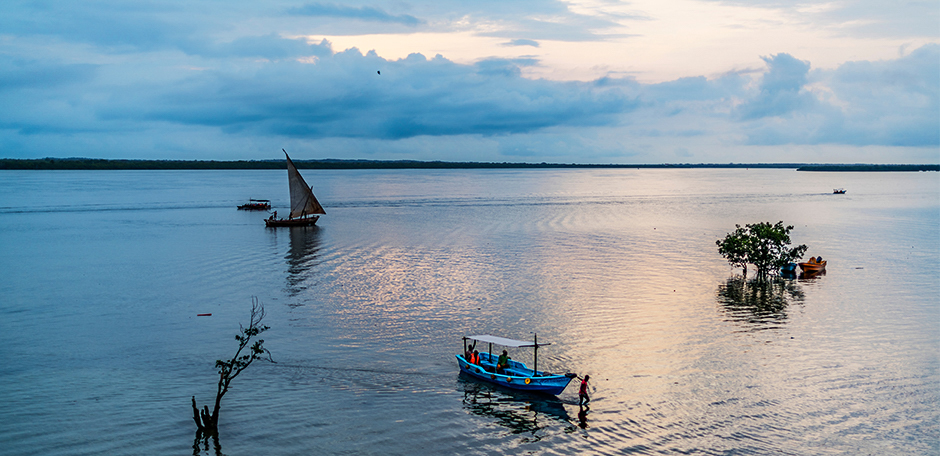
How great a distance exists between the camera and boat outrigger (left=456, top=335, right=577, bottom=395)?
1277 inches

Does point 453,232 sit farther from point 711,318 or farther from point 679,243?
point 711,318

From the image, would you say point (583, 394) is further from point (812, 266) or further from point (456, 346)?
point (812, 266)

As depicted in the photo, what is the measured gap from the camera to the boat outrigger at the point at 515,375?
106ft

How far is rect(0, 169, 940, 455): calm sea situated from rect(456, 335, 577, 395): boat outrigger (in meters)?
0.80

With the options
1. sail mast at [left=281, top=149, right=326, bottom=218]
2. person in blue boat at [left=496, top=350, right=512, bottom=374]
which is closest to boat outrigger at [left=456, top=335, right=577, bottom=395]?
person in blue boat at [left=496, top=350, right=512, bottom=374]

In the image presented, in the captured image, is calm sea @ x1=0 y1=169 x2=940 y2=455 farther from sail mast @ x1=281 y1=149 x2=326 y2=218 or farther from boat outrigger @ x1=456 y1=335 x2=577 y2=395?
sail mast @ x1=281 y1=149 x2=326 y2=218

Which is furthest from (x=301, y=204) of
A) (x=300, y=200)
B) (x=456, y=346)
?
(x=456, y=346)

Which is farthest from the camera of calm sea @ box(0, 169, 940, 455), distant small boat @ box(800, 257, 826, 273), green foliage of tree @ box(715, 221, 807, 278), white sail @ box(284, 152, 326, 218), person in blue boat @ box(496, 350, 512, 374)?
white sail @ box(284, 152, 326, 218)

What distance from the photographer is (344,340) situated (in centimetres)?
4228

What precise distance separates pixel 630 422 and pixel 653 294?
27520 mm

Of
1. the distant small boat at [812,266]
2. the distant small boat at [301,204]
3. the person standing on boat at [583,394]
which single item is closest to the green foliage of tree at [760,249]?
the distant small boat at [812,266]

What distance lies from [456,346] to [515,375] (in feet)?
→ 24.6

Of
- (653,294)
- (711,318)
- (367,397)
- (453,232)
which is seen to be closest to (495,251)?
(453,232)

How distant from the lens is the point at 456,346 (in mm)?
41156
